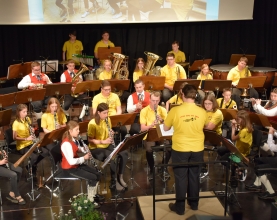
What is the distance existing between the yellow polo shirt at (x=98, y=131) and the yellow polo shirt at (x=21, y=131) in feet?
3.42

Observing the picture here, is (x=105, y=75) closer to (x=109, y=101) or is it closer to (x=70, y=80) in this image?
(x=70, y=80)

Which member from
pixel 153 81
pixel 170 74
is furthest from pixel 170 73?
pixel 153 81

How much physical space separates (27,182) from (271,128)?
3.94m

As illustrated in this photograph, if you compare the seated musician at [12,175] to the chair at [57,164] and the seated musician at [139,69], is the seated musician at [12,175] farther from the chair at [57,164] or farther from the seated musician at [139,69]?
the seated musician at [139,69]

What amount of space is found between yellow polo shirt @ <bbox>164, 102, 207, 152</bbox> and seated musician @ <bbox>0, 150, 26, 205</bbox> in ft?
7.87

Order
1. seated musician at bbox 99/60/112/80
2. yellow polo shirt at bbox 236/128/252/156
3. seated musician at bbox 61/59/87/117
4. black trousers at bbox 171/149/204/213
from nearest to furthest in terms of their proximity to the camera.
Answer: black trousers at bbox 171/149/204/213 → yellow polo shirt at bbox 236/128/252/156 → seated musician at bbox 61/59/87/117 → seated musician at bbox 99/60/112/80

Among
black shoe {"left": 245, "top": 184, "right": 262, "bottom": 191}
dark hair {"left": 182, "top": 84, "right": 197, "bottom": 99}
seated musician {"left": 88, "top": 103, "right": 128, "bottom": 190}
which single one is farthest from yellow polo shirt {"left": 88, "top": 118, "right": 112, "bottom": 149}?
black shoe {"left": 245, "top": 184, "right": 262, "bottom": 191}

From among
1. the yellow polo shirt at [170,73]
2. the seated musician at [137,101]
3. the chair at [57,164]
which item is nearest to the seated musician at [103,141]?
the chair at [57,164]

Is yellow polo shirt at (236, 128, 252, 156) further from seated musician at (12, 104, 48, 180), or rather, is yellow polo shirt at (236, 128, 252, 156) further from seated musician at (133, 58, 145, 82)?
seated musician at (133, 58, 145, 82)

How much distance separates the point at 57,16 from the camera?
429 inches

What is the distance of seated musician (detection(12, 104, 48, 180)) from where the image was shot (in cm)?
662

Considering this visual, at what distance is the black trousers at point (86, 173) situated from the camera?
586cm

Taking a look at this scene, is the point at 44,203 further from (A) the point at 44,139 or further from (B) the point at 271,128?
(B) the point at 271,128

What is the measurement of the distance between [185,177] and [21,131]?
112 inches
